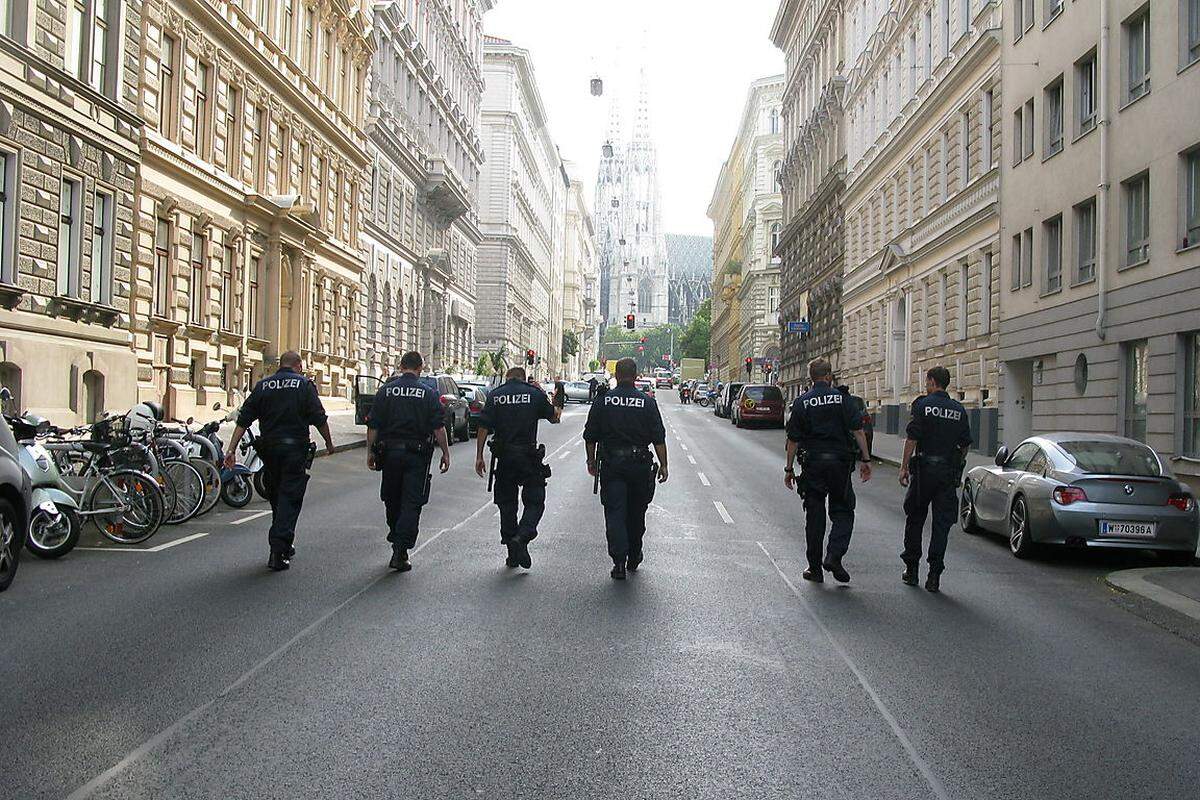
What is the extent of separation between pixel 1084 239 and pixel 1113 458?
12936 mm

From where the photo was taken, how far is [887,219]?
4119 centimetres

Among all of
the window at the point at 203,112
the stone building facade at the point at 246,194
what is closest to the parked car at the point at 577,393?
the stone building facade at the point at 246,194

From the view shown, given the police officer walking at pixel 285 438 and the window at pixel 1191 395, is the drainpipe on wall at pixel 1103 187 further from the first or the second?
the police officer walking at pixel 285 438

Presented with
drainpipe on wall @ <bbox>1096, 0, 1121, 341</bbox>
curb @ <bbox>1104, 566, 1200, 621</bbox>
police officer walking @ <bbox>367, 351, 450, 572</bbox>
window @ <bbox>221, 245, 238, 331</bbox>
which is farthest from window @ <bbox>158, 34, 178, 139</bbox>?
curb @ <bbox>1104, 566, 1200, 621</bbox>

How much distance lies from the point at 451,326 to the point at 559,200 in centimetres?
6612

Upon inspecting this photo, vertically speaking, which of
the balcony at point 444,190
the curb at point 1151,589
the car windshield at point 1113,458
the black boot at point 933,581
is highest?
the balcony at point 444,190

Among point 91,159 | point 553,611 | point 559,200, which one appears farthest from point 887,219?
point 559,200

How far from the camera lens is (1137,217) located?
21.0 m

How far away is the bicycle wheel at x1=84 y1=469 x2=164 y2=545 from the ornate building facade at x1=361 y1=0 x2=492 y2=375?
34.4m

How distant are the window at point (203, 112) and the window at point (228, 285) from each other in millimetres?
2958

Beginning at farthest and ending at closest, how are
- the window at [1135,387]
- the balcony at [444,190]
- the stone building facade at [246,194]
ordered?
the balcony at [444,190]
the stone building facade at [246,194]
the window at [1135,387]

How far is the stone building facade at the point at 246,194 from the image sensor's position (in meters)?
26.4

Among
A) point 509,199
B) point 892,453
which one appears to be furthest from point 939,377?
point 509,199

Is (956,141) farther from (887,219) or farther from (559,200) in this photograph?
(559,200)
